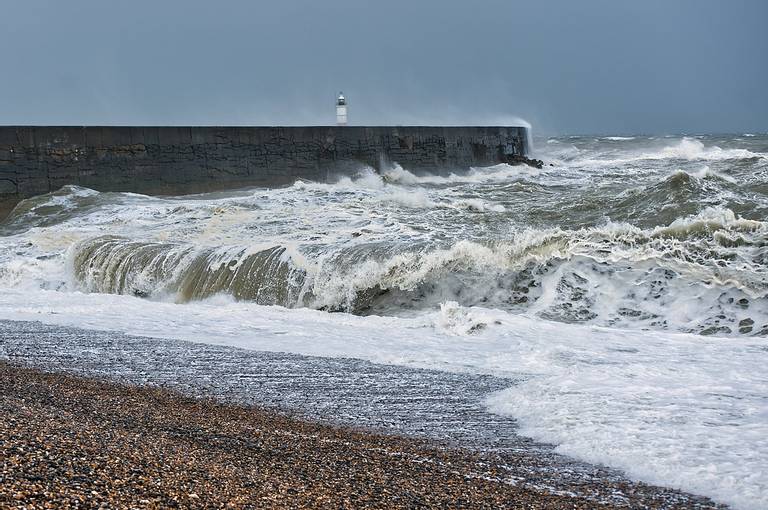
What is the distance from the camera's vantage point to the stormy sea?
→ 4.52 metres

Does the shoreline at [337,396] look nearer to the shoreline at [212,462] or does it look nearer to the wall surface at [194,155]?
the shoreline at [212,462]

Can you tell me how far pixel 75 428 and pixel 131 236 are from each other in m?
9.02

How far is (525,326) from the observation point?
285 inches

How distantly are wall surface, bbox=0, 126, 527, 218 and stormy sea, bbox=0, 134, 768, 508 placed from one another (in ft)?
3.57

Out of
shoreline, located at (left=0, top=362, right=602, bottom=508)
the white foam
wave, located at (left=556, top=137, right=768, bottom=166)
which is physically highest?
wave, located at (left=556, top=137, right=768, bottom=166)

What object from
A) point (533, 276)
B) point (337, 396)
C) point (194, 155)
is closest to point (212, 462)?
point (337, 396)

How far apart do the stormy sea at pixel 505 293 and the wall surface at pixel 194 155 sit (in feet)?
3.57

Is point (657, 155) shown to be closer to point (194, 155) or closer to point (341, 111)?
point (341, 111)

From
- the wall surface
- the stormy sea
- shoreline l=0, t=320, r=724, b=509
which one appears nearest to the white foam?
the stormy sea

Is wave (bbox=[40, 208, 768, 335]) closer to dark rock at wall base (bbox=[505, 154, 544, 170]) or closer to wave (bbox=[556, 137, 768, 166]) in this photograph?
dark rock at wall base (bbox=[505, 154, 544, 170])

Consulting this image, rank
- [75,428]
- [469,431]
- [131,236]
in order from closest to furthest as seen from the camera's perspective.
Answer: [75,428], [469,431], [131,236]

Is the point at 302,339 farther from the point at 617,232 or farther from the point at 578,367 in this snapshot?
the point at 617,232

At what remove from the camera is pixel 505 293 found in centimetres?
869

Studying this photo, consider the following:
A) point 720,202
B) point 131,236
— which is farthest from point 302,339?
point 720,202
